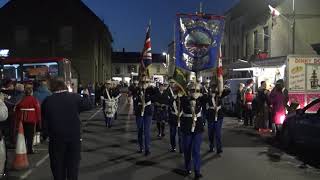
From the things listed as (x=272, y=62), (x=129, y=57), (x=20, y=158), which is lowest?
(x=20, y=158)

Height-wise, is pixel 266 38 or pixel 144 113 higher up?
pixel 266 38

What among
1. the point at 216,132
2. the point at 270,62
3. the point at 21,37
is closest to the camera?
the point at 216,132

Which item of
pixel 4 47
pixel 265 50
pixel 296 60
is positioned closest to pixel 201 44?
pixel 296 60

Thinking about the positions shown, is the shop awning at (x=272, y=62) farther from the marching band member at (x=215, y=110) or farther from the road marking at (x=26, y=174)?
the road marking at (x=26, y=174)

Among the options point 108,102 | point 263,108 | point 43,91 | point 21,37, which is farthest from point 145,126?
point 21,37

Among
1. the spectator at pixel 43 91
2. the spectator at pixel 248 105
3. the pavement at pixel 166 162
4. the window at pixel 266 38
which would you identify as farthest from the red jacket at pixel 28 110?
the window at pixel 266 38

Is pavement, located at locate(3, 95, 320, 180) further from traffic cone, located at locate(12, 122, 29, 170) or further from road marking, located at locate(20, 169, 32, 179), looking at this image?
traffic cone, located at locate(12, 122, 29, 170)

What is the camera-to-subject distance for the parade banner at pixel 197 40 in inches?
501

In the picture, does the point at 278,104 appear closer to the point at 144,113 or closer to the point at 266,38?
the point at 144,113

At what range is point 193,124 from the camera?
11.0 meters

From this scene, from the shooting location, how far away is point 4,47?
202ft

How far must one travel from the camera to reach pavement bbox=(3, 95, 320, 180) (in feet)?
37.5

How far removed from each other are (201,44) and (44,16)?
5225 centimetres

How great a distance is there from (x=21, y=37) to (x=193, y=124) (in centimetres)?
5412
